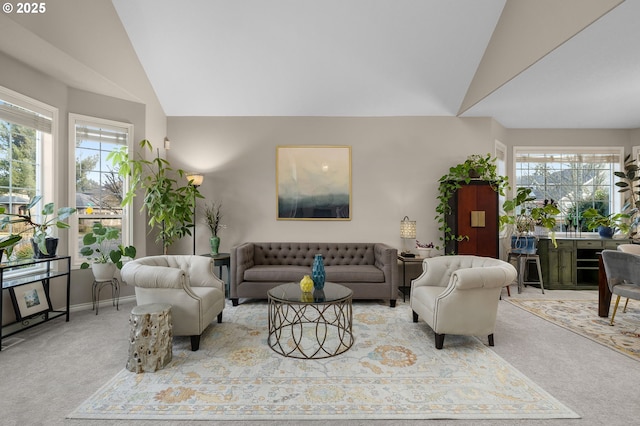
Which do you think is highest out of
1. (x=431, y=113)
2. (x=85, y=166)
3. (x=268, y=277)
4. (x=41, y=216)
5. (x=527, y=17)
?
(x=527, y=17)

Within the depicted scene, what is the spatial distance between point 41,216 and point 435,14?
5225 millimetres

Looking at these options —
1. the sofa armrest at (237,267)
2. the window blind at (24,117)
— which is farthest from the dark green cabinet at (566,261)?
the window blind at (24,117)

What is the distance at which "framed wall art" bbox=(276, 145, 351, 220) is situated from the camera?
5.06 metres

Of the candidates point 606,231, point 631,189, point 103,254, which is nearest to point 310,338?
point 103,254

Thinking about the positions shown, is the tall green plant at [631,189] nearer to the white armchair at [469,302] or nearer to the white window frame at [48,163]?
the white armchair at [469,302]

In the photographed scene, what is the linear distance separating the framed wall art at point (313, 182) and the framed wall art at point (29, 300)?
3.05 metres

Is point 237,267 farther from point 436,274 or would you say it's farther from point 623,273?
point 623,273

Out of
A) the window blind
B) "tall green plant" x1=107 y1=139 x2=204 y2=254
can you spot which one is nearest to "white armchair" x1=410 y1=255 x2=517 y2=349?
"tall green plant" x1=107 y1=139 x2=204 y2=254

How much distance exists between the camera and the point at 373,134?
508 centimetres

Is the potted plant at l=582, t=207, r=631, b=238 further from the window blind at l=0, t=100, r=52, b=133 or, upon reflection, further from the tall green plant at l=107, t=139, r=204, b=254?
the window blind at l=0, t=100, r=52, b=133

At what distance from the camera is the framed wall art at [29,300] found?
123 inches

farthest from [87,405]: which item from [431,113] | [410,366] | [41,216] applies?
[431,113]

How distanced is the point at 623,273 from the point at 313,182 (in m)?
3.99

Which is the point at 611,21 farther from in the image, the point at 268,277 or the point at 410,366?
the point at 268,277
